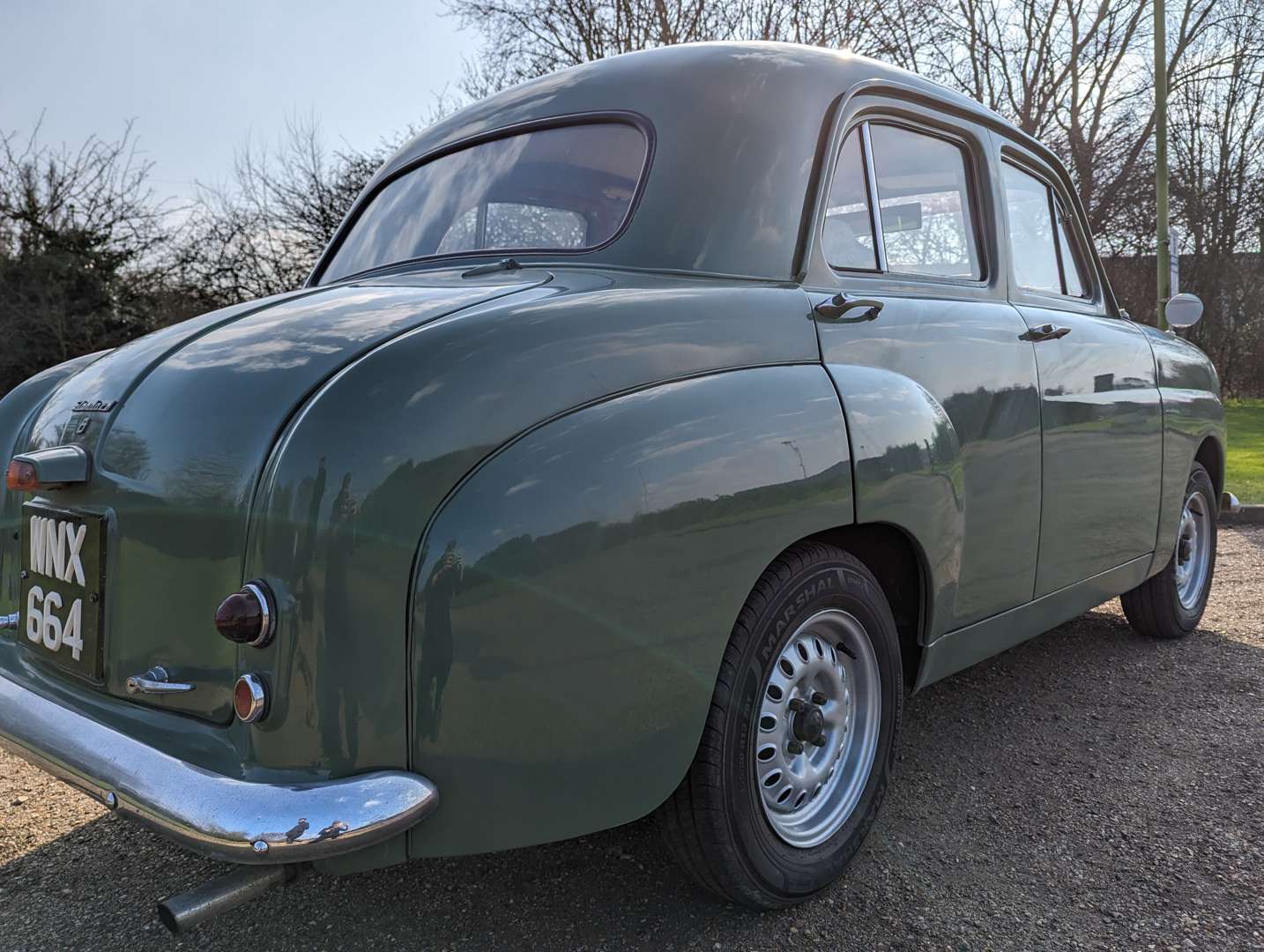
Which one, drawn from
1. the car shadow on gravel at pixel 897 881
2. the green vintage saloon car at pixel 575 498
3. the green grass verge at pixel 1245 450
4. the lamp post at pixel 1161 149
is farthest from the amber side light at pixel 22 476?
the lamp post at pixel 1161 149

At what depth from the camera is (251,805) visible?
1.47 m

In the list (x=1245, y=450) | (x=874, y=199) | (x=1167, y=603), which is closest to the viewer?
(x=874, y=199)

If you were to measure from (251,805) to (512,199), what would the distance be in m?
1.69

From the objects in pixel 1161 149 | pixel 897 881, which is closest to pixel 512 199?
pixel 897 881

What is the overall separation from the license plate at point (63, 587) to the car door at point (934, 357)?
154 cm

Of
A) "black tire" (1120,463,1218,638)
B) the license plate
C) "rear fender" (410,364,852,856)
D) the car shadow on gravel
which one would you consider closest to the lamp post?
"black tire" (1120,463,1218,638)

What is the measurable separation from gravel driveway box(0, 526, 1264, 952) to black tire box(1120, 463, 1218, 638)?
3.24 ft

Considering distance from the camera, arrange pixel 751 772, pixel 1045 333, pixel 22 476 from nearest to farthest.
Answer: pixel 22 476 → pixel 751 772 → pixel 1045 333

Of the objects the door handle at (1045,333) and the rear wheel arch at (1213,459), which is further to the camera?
the rear wheel arch at (1213,459)

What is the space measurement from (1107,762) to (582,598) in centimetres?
219

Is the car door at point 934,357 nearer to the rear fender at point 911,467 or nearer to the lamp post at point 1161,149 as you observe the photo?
the rear fender at point 911,467

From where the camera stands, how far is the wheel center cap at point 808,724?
220cm

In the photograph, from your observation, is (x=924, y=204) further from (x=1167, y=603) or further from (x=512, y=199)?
(x=1167, y=603)

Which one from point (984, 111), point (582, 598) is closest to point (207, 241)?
point (984, 111)
